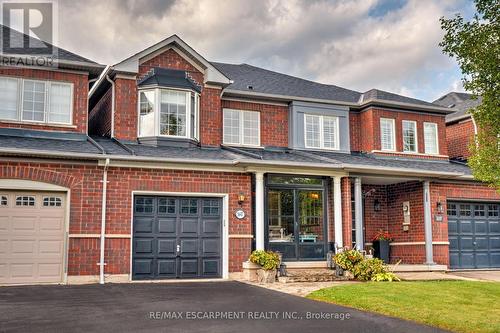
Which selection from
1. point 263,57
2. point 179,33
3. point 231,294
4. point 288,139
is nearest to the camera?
point 231,294

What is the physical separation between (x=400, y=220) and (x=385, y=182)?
1404 mm

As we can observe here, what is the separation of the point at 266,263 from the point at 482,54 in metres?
7.21

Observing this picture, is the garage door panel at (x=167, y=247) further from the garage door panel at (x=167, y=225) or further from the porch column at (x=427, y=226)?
the porch column at (x=427, y=226)

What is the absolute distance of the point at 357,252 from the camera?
1491 centimetres

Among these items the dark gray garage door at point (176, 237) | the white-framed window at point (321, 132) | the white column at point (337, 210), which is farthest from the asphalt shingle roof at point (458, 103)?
the dark gray garage door at point (176, 237)

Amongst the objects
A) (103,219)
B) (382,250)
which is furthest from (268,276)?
(382,250)

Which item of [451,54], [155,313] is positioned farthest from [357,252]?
[155,313]

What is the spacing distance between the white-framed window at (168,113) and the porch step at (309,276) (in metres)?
4.97

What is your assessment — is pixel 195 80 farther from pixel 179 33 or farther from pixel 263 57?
pixel 263 57

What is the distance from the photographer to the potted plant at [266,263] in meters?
14.0

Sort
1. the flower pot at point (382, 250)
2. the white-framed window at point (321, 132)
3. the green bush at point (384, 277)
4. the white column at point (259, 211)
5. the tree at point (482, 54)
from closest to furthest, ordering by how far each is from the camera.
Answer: the tree at point (482, 54)
the green bush at point (384, 277)
the white column at point (259, 211)
the flower pot at point (382, 250)
the white-framed window at point (321, 132)

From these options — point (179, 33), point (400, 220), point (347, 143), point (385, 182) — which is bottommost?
point (400, 220)

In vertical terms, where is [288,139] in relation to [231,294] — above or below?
above

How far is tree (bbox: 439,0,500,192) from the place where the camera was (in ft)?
32.9
